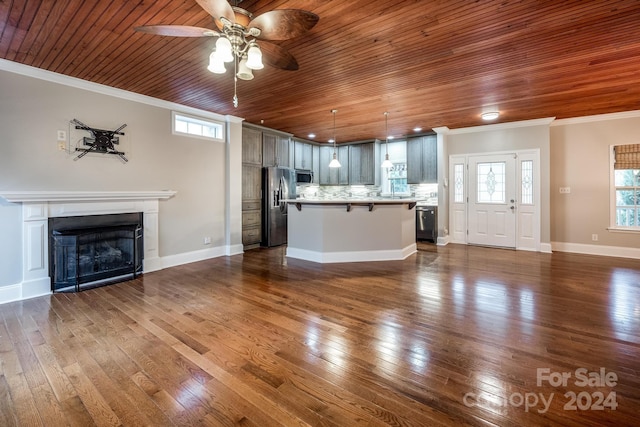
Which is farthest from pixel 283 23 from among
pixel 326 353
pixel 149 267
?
pixel 149 267

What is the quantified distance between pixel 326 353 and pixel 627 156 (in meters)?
6.68

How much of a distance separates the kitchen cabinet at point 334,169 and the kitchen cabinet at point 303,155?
43 centimetres

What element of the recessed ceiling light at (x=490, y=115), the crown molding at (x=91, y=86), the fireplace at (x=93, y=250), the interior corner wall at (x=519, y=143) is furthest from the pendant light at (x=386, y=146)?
the fireplace at (x=93, y=250)

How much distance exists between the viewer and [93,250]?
Result: 3854 mm

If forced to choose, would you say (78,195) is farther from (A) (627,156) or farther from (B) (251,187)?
(A) (627,156)

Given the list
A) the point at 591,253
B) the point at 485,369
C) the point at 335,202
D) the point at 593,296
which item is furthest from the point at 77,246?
the point at 591,253

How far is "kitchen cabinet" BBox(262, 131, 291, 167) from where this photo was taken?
6.47 m

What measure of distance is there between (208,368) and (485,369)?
1.88m

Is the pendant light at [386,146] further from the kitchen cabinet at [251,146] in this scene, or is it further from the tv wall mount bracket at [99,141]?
the tv wall mount bracket at [99,141]

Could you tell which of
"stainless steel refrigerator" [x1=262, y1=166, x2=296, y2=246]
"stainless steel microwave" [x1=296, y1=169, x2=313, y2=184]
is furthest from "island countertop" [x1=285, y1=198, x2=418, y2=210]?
"stainless steel microwave" [x1=296, y1=169, x2=313, y2=184]

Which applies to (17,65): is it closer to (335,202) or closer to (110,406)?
(110,406)

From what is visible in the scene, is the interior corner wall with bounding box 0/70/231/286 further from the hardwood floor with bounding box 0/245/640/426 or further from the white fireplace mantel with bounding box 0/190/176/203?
the hardwood floor with bounding box 0/245/640/426

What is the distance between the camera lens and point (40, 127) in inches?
138

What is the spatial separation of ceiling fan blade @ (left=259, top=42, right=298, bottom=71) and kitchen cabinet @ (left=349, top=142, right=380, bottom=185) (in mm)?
5349
